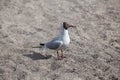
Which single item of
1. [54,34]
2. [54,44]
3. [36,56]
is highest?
[54,44]

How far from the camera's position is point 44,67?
348 inches

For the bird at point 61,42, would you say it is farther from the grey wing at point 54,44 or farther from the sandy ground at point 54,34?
the sandy ground at point 54,34

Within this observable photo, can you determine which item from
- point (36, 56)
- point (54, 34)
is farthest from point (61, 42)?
point (54, 34)

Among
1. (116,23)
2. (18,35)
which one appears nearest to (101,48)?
(116,23)

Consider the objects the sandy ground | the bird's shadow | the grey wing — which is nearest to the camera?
the sandy ground

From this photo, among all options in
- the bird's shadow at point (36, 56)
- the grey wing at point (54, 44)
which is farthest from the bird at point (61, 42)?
the bird's shadow at point (36, 56)

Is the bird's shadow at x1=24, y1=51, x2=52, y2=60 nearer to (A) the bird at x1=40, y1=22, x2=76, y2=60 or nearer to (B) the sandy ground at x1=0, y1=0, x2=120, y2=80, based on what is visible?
(B) the sandy ground at x1=0, y1=0, x2=120, y2=80

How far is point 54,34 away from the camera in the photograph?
10562mm

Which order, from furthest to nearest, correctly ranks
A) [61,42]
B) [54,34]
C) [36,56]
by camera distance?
1. [54,34]
2. [36,56]
3. [61,42]

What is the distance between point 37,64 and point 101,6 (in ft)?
14.7

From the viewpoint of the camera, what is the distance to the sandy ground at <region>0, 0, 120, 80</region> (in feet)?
28.4

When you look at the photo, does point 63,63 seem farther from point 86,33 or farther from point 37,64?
point 86,33

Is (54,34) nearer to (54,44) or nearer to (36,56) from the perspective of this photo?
(36,56)

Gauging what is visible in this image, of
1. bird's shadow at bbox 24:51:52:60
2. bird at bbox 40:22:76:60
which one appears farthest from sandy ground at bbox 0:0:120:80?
bird at bbox 40:22:76:60
